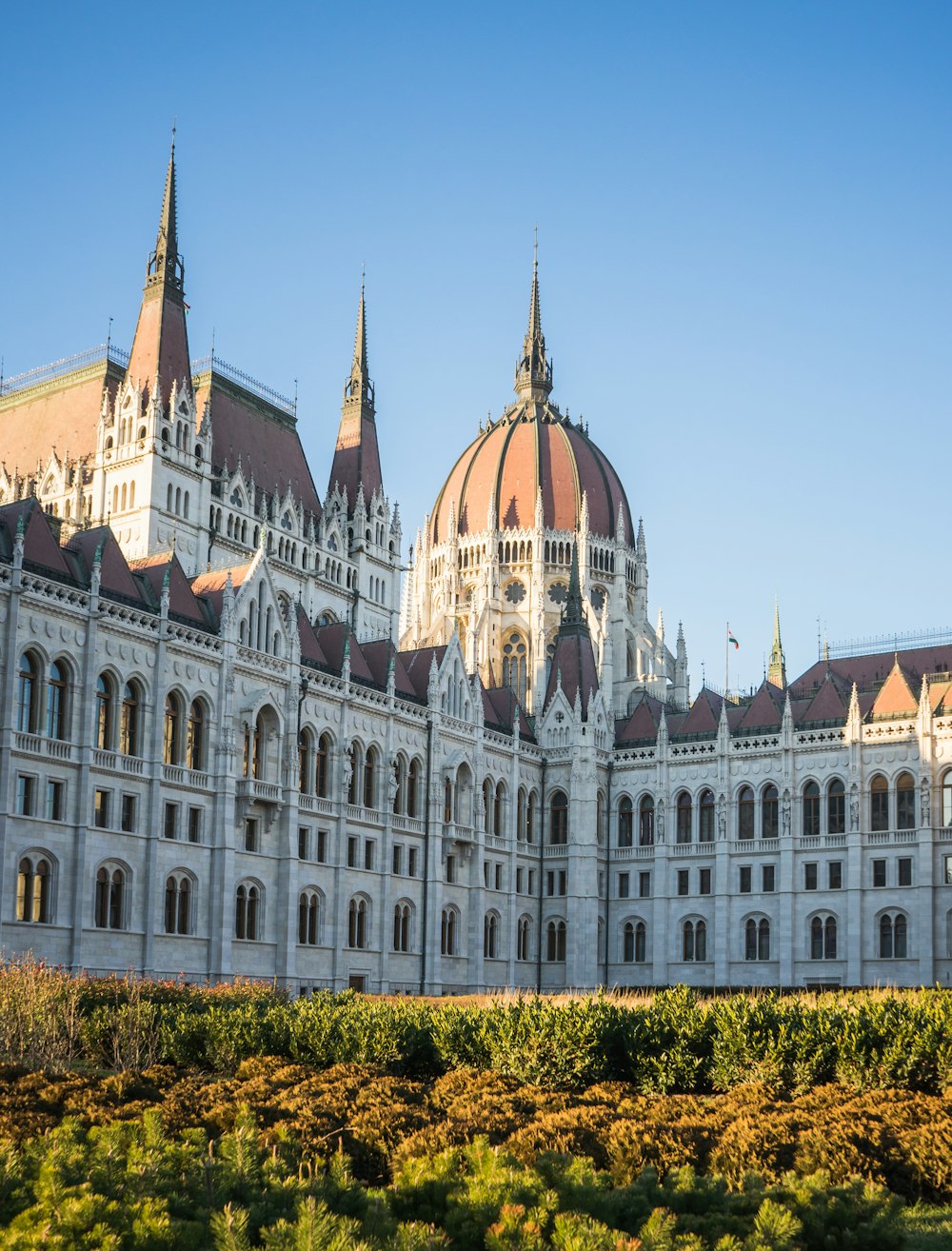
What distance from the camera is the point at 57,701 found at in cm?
4734

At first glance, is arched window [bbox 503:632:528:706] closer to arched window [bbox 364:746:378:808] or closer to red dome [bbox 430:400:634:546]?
red dome [bbox 430:400:634:546]

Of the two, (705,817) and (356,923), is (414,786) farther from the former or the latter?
(705,817)

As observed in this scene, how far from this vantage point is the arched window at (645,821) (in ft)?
237

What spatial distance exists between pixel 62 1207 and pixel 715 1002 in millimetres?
17085

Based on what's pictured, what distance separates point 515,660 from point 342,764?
124 feet


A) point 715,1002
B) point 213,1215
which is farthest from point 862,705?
point 213,1215

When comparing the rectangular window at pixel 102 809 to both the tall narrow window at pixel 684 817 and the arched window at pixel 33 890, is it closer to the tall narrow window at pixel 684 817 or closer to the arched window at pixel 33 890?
the arched window at pixel 33 890

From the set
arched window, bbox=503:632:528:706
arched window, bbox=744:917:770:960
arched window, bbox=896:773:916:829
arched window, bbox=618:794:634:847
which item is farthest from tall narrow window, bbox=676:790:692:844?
arched window, bbox=503:632:528:706

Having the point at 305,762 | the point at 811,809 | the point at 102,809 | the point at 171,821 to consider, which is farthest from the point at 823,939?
the point at 102,809

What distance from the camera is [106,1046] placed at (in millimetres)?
29516

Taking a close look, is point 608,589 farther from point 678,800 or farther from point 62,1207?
point 62,1207

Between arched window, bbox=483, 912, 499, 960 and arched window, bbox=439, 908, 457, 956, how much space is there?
219 cm

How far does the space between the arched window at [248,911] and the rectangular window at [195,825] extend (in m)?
2.97

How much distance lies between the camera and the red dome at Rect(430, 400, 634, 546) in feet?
322
